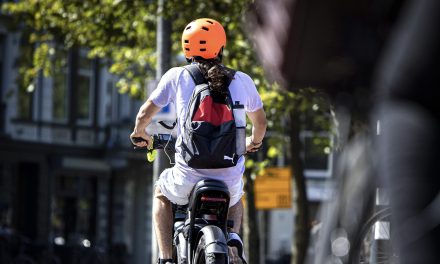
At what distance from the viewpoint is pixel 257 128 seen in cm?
737

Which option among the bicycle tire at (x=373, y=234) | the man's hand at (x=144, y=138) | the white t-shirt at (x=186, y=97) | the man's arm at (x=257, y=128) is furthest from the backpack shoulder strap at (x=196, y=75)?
the bicycle tire at (x=373, y=234)

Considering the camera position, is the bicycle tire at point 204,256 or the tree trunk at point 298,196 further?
the tree trunk at point 298,196

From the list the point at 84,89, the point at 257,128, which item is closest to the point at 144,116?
the point at 257,128

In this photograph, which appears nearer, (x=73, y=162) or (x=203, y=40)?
(x=203, y=40)

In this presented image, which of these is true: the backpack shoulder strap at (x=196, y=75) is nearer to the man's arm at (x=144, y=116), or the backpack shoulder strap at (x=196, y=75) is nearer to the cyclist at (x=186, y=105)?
the cyclist at (x=186, y=105)

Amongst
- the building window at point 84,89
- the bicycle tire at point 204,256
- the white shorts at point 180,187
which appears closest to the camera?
the bicycle tire at point 204,256

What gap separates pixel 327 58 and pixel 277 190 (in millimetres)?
24150

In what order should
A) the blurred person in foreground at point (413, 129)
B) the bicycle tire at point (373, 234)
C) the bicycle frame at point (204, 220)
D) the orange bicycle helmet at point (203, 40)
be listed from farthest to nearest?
the orange bicycle helmet at point (203, 40)
the bicycle frame at point (204, 220)
the bicycle tire at point (373, 234)
the blurred person in foreground at point (413, 129)

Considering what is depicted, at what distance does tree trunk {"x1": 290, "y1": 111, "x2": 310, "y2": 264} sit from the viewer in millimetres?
21116

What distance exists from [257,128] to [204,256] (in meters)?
1.04

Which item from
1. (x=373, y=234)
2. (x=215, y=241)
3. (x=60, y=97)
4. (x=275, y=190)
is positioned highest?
(x=60, y=97)

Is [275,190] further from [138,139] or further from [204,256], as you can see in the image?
[204,256]

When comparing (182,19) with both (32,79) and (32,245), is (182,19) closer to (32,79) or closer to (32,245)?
(32,79)

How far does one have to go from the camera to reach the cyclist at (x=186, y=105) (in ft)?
22.5
